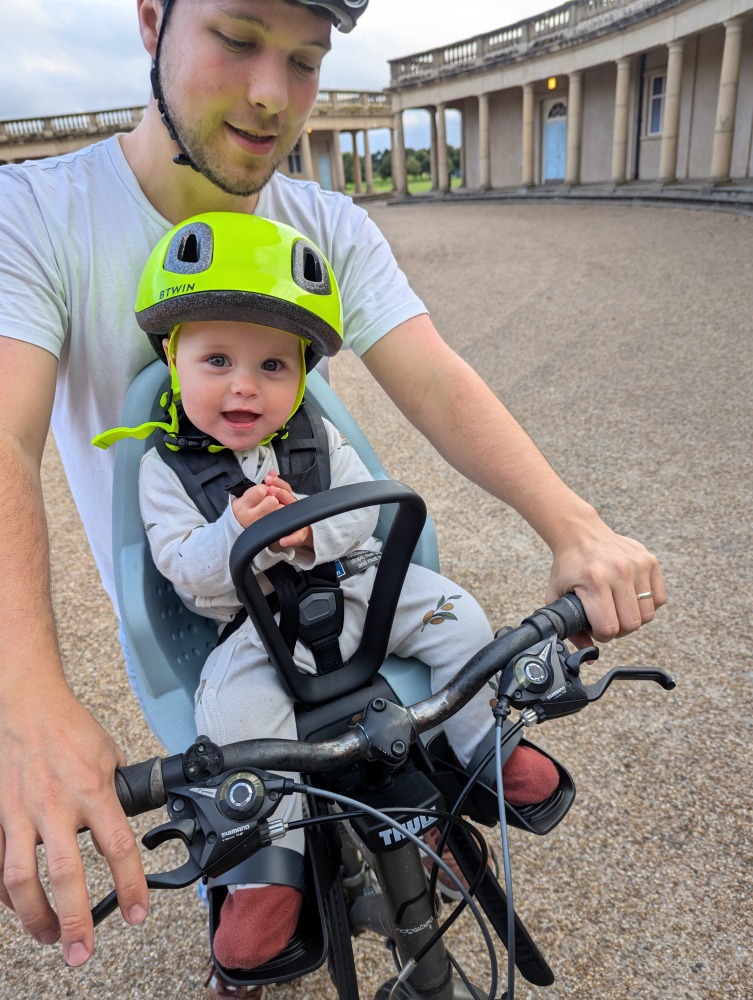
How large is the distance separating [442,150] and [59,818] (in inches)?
1315

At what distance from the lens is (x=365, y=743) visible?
1.08 meters

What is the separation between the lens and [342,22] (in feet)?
5.45

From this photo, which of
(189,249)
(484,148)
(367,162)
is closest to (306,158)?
(367,162)

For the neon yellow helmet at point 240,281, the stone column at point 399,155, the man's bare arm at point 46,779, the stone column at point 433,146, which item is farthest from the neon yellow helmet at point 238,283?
the stone column at point 399,155

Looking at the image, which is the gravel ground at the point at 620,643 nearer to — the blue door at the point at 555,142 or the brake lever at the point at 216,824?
the brake lever at the point at 216,824

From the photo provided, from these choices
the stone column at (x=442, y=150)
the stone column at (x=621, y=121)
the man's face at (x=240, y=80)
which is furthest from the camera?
the stone column at (x=442, y=150)

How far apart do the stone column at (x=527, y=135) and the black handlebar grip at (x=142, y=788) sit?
27.6 metres

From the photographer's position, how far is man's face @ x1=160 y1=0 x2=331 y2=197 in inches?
63.4

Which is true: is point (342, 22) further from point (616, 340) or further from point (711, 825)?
point (616, 340)

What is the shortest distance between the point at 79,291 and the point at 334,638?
112 centimetres

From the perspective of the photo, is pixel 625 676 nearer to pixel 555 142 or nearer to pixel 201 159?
pixel 201 159

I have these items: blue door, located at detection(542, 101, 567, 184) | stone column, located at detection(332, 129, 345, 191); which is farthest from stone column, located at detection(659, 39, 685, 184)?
stone column, located at detection(332, 129, 345, 191)

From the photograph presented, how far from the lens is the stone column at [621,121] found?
20.2 meters

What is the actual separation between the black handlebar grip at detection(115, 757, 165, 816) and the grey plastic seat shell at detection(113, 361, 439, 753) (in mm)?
468
